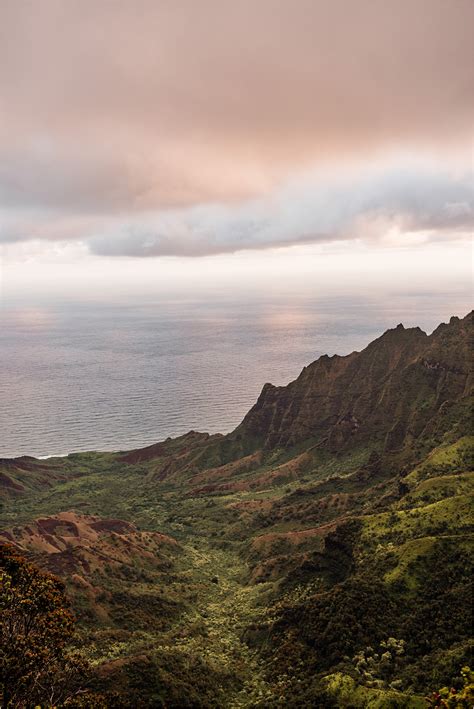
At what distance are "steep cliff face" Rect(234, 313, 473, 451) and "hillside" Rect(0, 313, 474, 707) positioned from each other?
1.61 ft

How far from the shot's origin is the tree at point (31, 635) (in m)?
25.9

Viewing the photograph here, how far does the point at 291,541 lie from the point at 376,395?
6372cm

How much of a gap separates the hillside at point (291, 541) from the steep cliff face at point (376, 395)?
1.61 feet

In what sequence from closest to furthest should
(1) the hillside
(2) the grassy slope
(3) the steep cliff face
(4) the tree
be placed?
(4) the tree < (1) the hillside < (2) the grassy slope < (3) the steep cliff face

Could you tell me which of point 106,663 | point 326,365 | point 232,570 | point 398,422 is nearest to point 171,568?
point 232,570

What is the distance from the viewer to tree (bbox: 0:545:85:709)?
2589 cm

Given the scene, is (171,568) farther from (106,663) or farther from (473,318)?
(473,318)

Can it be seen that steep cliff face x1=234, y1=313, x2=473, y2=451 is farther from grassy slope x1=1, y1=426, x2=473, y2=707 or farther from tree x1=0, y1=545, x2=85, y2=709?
tree x1=0, y1=545, x2=85, y2=709

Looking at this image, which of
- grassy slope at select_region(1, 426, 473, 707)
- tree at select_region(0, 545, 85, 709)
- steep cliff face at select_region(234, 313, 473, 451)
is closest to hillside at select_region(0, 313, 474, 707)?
grassy slope at select_region(1, 426, 473, 707)

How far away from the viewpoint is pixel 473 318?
140 metres

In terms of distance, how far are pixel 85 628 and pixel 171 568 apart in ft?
98.9

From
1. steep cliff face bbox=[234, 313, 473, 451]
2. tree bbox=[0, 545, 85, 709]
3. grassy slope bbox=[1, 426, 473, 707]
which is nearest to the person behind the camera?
tree bbox=[0, 545, 85, 709]

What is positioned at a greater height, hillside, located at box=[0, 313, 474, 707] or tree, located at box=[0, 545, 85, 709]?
tree, located at box=[0, 545, 85, 709]

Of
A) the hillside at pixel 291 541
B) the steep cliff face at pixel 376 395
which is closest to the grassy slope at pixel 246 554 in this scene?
the hillside at pixel 291 541
